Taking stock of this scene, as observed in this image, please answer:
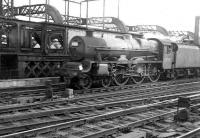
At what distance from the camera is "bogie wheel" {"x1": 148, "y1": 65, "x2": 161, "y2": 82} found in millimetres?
17939

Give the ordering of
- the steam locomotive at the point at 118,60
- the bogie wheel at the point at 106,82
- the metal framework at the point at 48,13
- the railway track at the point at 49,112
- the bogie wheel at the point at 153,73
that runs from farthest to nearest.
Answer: the metal framework at the point at 48,13 → the bogie wheel at the point at 153,73 → the bogie wheel at the point at 106,82 → the steam locomotive at the point at 118,60 → the railway track at the point at 49,112

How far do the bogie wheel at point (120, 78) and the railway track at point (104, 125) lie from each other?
6261 millimetres

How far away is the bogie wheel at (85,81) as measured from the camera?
1387 cm

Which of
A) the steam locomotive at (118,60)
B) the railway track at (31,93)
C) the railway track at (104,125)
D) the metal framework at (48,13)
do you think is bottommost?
the railway track at (104,125)

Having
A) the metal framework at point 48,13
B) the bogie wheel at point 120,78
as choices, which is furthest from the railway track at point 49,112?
the metal framework at point 48,13

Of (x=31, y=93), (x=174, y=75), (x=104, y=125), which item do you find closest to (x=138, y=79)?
(x=174, y=75)

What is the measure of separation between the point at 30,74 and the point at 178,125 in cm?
1124

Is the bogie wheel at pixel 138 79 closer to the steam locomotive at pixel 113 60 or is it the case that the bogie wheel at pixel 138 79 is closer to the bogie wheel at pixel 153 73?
the steam locomotive at pixel 113 60

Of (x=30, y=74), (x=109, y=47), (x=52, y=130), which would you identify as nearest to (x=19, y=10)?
(x=30, y=74)

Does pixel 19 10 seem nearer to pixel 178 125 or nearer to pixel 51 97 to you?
pixel 51 97

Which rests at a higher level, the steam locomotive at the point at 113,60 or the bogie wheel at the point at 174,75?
the steam locomotive at the point at 113,60

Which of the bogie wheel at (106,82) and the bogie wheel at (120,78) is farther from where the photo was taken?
the bogie wheel at (120,78)

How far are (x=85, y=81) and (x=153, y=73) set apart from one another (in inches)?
228

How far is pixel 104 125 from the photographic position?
23.0 ft
